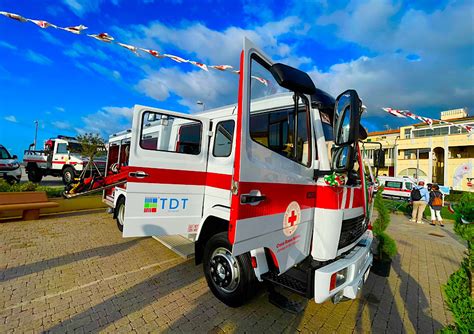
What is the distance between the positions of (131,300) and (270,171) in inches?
95.9

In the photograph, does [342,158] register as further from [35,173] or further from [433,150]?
[433,150]

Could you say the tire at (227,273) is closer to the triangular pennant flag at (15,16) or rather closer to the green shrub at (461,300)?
the green shrub at (461,300)

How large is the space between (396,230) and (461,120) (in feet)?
105

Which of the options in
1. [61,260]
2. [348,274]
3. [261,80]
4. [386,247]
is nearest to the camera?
[261,80]

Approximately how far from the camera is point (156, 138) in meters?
3.97

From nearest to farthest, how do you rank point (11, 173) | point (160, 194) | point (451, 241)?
point (160, 194), point (451, 241), point (11, 173)

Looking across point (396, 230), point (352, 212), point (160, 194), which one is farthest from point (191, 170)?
point (396, 230)

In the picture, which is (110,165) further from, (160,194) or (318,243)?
(318,243)

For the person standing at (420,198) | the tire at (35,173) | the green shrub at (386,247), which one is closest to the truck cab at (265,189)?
the green shrub at (386,247)

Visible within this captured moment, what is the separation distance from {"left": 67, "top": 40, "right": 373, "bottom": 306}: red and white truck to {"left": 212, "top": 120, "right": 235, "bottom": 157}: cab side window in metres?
0.02

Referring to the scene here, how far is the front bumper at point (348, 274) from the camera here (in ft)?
7.55

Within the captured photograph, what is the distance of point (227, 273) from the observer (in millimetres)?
3004

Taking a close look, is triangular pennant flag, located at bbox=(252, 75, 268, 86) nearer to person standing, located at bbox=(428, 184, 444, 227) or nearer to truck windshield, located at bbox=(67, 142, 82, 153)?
person standing, located at bbox=(428, 184, 444, 227)

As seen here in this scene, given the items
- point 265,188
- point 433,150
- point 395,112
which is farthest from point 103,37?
point 433,150
